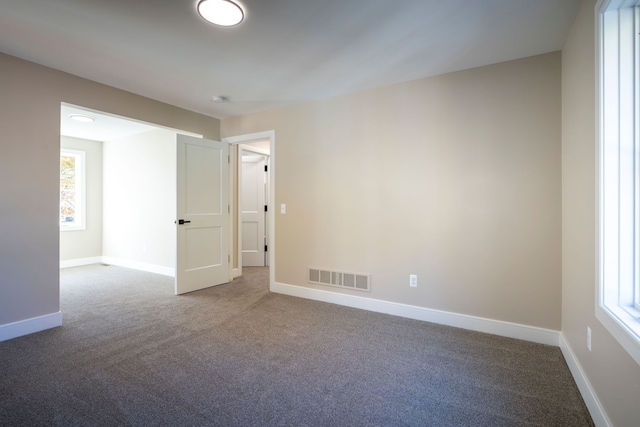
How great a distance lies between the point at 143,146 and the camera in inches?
210

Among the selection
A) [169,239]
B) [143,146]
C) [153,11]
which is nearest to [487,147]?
[153,11]

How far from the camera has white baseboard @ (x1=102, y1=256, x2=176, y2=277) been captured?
499 centimetres

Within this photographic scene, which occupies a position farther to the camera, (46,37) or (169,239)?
(169,239)

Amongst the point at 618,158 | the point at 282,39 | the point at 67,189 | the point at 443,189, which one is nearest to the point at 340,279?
the point at 443,189

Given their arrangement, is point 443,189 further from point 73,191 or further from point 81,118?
point 73,191

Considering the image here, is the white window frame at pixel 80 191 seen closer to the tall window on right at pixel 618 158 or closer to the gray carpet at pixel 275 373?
the gray carpet at pixel 275 373

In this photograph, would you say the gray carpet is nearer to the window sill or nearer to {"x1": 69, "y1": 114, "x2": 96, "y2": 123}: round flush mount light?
{"x1": 69, "y1": 114, "x2": 96, "y2": 123}: round flush mount light

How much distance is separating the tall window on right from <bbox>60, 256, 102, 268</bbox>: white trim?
735 cm

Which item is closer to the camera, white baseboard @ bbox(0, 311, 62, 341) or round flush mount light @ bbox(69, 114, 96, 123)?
white baseboard @ bbox(0, 311, 62, 341)

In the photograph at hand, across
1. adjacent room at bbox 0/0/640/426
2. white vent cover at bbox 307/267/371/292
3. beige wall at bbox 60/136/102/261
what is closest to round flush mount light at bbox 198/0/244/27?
adjacent room at bbox 0/0/640/426

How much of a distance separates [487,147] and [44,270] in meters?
4.21

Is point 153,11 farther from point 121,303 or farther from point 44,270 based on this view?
point 121,303

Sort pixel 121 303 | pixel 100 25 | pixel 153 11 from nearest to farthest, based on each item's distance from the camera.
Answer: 1. pixel 153 11
2. pixel 100 25
3. pixel 121 303

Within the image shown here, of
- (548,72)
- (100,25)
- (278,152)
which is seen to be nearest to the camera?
(100,25)
